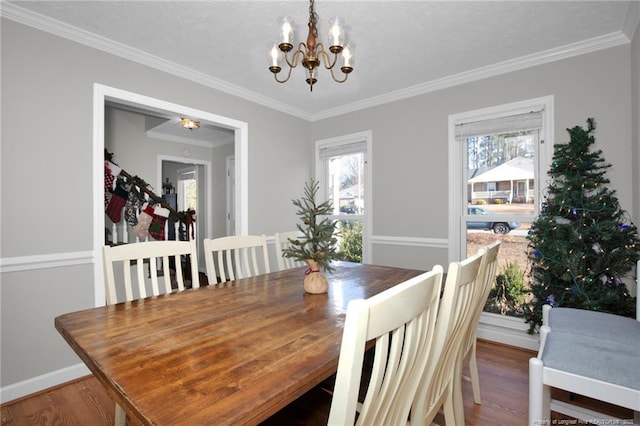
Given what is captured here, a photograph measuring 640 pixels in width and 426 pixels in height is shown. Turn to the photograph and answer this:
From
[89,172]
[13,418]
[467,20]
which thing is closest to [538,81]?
[467,20]

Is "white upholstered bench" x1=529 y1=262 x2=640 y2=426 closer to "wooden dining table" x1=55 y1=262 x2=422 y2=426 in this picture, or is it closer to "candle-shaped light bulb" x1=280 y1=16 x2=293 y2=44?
"wooden dining table" x1=55 y1=262 x2=422 y2=426

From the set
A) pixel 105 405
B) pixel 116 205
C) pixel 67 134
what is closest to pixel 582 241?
pixel 105 405

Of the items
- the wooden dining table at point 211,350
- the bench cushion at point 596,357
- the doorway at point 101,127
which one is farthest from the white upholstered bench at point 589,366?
the doorway at point 101,127

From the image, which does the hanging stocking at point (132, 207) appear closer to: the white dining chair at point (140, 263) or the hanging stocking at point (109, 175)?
the hanging stocking at point (109, 175)

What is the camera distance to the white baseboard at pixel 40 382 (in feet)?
6.50

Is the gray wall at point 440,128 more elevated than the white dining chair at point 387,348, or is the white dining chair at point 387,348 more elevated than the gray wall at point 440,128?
the gray wall at point 440,128

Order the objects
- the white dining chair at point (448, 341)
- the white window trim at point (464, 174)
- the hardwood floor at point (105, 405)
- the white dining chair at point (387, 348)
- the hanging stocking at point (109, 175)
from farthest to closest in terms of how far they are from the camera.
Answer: the hanging stocking at point (109, 175), the white window trim at point (464, 174), the hardwood floor at point (105, 405), the white dining chair at point (448, 341), the white dining chair at point (387, 348)

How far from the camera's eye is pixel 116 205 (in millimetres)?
3213

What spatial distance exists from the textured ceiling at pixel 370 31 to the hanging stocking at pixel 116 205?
55.0 inches

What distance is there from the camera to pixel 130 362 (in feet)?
2.83

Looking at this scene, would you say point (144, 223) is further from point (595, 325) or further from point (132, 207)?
point (595, 325)

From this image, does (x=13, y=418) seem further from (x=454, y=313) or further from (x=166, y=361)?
(x=454, y=313)

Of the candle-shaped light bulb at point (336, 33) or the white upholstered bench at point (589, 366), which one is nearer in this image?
the white upholstered bench at point (589, 366)

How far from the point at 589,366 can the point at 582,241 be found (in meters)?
1.16
